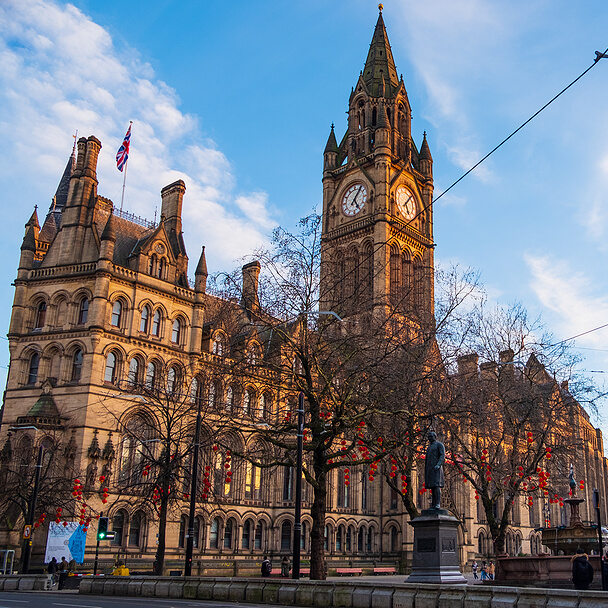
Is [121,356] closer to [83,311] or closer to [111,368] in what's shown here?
[111,368]

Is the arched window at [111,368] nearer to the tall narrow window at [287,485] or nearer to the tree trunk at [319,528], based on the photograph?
the tall narrow window at [287,485]

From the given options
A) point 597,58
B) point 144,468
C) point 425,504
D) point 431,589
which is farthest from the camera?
point 425,504

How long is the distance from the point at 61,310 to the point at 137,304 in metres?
4.64

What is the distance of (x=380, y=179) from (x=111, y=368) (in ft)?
118

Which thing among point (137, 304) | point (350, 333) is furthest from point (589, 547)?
point (137, 304)

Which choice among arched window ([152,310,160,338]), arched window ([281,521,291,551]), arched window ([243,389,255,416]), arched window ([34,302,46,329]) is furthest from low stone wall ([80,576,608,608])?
arched window ([281,521,291,551])

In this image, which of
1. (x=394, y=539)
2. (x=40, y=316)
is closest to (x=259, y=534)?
(x=394, y=539)

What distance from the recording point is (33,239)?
4538 centimetres

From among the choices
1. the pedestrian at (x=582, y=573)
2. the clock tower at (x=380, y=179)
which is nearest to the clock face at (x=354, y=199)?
the clock tower at (x=380, y=179)

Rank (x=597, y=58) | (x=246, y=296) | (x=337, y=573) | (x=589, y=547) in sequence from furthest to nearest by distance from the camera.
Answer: (x=337, y=573) → (x=589, y=547) → (x=246, y=296) → (x=597, y=58)

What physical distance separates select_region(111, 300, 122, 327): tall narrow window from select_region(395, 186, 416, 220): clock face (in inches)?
1382

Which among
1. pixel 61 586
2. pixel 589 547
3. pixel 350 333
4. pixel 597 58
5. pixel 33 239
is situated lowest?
pixel 61 586

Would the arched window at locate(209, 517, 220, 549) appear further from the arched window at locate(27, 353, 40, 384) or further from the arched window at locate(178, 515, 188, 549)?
the arched window at locate(27, 353, 40, 384)

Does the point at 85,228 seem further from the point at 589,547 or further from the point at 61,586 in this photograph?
Result: the point at 589,547
